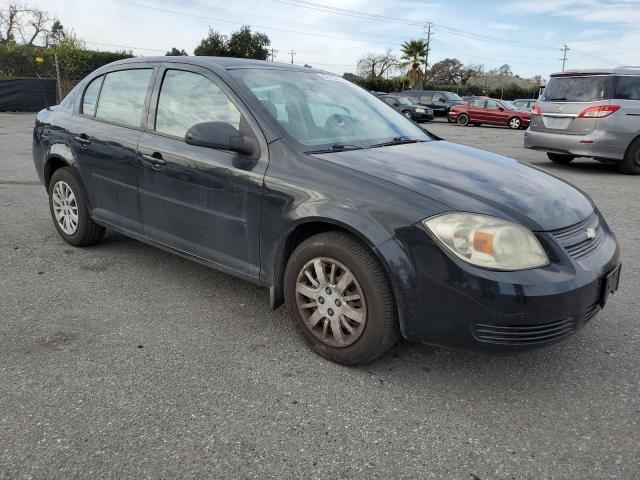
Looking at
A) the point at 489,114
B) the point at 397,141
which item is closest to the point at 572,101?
the point at 397,141

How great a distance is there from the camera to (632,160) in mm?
9234

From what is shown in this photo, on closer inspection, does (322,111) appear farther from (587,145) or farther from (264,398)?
(587,145)

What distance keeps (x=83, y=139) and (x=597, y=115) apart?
806 cm

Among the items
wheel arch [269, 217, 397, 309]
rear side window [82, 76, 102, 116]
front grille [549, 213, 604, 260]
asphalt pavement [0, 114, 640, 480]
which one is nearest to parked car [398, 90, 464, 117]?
rear side window [82, 76, 102, 116]

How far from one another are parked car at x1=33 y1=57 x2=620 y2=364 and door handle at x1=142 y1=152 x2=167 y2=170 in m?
0.02

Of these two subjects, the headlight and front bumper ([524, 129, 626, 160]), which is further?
front bumper ([524, 129, 626, 160])

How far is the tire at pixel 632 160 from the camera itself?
917cm

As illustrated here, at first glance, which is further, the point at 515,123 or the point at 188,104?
the point at 515,123

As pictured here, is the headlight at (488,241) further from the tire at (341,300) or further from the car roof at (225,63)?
the car roof at (225,63)

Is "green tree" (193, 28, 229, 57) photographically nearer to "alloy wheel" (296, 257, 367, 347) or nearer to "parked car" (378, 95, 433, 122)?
"parked car" (378, 95, 433, 122)

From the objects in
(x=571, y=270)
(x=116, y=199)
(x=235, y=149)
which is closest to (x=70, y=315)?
(x=116, y=199)

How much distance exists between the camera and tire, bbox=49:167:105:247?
14.1 ft

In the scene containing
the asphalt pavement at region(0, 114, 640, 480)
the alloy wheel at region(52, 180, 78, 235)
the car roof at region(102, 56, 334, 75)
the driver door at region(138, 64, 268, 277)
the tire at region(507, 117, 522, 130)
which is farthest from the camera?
the tire at region(507, 117, 522, 130)

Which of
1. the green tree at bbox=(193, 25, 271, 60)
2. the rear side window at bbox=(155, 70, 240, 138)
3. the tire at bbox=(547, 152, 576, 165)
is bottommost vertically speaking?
the tire at bbox=(547, 152, 576, 165)
